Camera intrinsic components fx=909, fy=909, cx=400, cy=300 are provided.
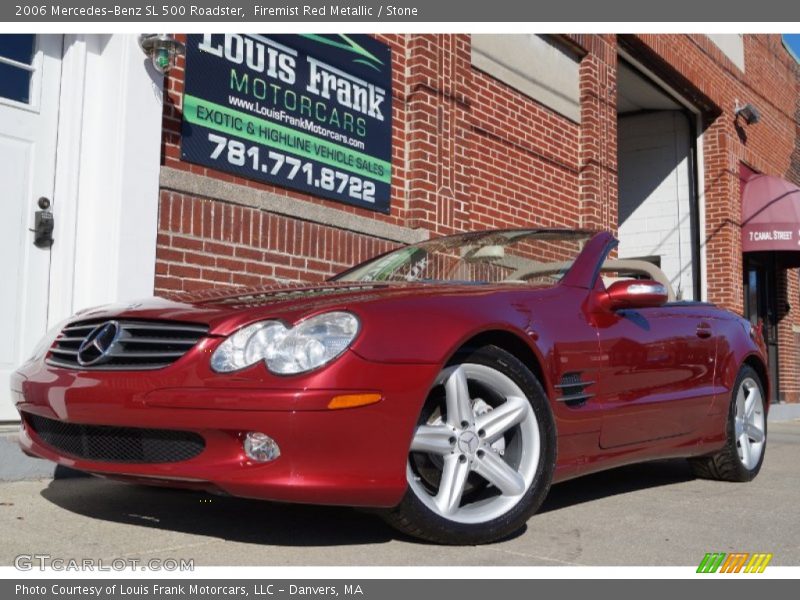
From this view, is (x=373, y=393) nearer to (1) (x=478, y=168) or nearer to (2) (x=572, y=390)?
(2) (x=572, y=390)

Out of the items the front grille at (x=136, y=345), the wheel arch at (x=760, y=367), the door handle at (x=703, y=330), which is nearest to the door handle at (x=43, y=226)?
the front grille at (x=136, y=345)

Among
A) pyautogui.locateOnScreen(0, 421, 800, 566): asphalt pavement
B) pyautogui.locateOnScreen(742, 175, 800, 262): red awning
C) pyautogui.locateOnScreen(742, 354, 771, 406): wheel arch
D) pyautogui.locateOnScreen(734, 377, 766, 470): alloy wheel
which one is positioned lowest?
pyautogui.locateOnScreen(0, 421, 800, 566): asphalt pavement

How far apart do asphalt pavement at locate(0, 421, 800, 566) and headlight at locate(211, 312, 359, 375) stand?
0.61 m

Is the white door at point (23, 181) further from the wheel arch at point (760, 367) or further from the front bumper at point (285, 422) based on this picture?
the wheel arch at point (760, 367)

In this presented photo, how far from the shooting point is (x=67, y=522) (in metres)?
3.36

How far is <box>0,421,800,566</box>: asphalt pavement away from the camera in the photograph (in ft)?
9.64

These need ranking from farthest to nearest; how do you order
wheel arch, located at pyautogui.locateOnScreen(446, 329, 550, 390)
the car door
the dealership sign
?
the dealership sign < the car door < wheel arch, located at pyautogui.locateOnScreen(446, 329, 550, 390)

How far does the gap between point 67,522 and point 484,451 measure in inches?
61.4

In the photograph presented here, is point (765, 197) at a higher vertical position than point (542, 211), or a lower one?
higher

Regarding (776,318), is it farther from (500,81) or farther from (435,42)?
(435,42)

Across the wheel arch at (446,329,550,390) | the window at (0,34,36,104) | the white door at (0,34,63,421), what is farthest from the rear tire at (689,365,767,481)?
the window at (0,34,36,104)

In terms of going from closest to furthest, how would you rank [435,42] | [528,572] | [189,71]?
[528,572], [189,71], [435,42]

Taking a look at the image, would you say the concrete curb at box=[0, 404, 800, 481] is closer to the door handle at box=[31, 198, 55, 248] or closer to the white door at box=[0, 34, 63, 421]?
the white door at box=[0, 34, 63, 421]
